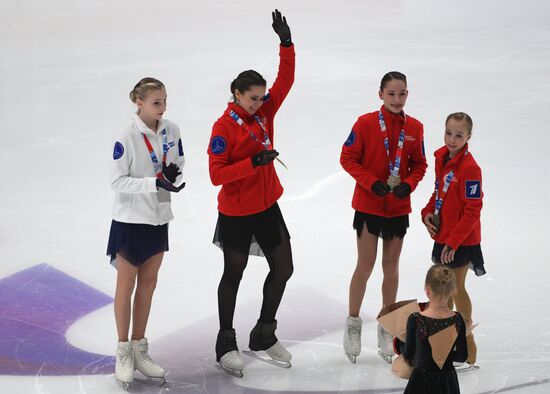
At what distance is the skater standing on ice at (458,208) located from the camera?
167 inches

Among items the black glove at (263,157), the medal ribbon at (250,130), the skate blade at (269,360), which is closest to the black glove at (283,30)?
the medal ribbon at (250,130)

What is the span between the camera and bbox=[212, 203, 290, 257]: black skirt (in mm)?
4363

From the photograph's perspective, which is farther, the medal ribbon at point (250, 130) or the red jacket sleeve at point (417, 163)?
the red jacket sleeve at point (417, 163)

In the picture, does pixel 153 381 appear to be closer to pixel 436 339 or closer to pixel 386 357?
pixel 386 357

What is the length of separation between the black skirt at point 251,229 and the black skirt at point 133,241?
33cm

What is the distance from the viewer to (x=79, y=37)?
37.5ft

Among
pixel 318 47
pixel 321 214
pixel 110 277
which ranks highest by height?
pixel 318 47

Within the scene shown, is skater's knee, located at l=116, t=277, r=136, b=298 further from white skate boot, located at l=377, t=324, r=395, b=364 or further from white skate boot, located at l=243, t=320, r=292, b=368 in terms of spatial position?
white skate boot, located at l=377, t=324, r=395, b=364

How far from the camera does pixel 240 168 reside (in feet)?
13.6

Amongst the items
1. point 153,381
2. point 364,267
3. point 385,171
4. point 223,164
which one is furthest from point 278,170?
point 153,381

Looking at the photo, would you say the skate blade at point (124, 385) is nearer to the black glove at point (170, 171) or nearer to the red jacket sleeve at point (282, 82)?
the black glove at point (170, 171)

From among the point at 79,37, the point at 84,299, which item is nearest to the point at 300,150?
the point at 84,299

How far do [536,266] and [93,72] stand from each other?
5.85 meters

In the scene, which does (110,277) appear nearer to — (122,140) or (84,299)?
(84,299)
